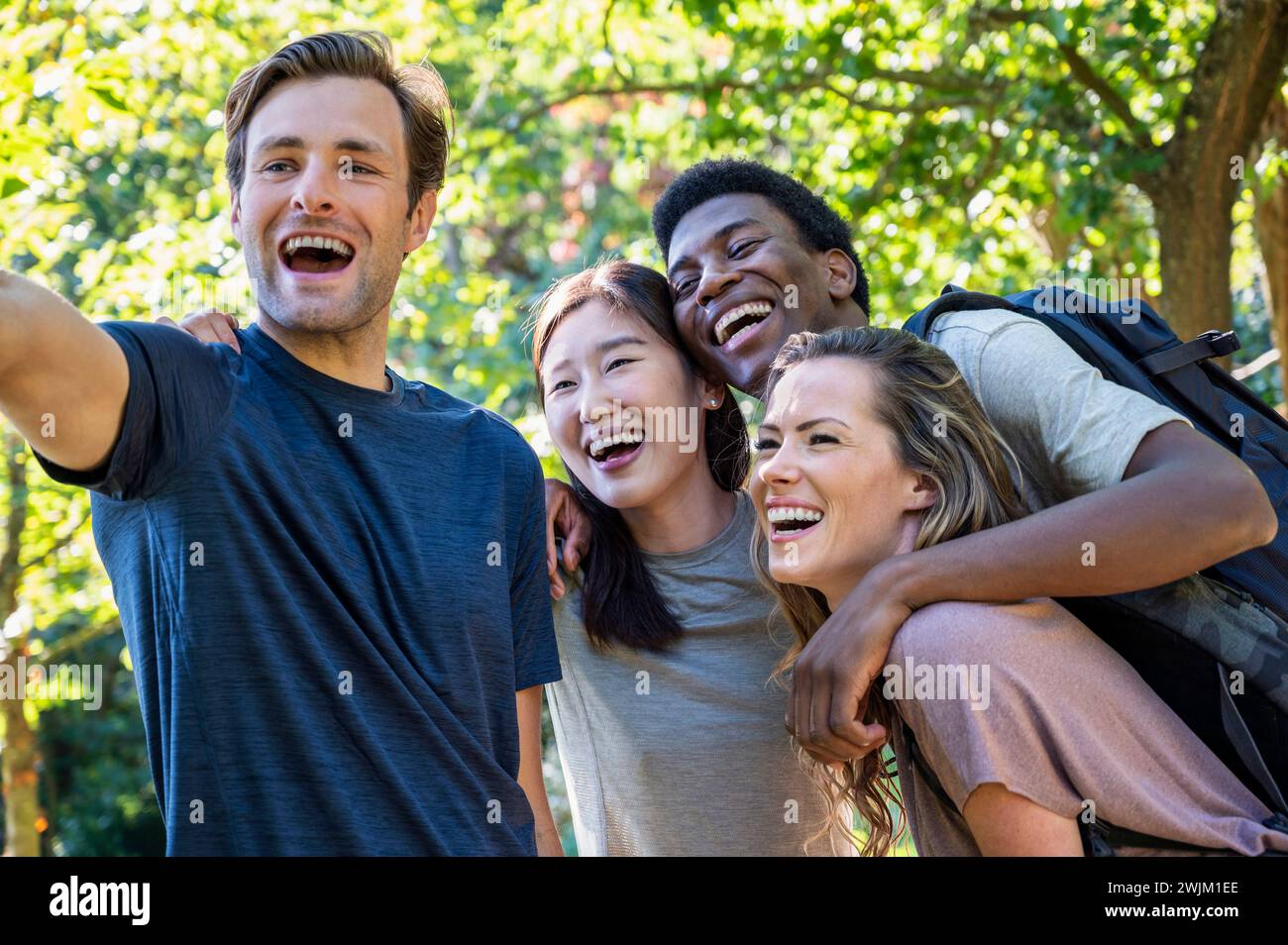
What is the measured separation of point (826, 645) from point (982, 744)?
0.36 metres

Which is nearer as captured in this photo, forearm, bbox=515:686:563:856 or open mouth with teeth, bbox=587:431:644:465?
forearm, bbox=515:686:563:856

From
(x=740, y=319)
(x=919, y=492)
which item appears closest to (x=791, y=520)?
(x=919, y=492)

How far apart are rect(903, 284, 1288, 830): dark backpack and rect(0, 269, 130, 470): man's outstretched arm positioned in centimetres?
164

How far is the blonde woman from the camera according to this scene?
2148 millimetres

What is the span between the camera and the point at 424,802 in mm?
2383

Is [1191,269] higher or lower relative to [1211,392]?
higher

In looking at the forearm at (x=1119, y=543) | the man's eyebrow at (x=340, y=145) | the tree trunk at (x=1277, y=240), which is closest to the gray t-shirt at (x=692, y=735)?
the forearm at (x=1119, y=543)

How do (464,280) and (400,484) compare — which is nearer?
(400,484)

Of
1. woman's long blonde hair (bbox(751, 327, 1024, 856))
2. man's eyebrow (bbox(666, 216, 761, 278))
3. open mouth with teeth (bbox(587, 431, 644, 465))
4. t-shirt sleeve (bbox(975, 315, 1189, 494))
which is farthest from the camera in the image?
man's eyebrow (bbox(666, 216, 761, 278))

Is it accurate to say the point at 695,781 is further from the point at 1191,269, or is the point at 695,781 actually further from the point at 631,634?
the point at 1191,269

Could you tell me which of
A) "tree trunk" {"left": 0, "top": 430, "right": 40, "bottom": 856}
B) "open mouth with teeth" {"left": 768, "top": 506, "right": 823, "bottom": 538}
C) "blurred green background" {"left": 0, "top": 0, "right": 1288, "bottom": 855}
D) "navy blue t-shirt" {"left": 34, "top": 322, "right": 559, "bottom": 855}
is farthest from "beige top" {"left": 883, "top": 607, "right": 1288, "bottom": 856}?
"tree trunk" {"left": 0, "top": 430, "right": 40, "bottom": 856}

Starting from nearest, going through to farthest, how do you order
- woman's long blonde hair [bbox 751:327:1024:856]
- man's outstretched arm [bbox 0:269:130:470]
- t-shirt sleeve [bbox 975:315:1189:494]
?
man's outstretched arm [bbox 0:269:130:470] → t-shirt sleeve [bbox 975:315:1189:494] → woman's long blonde hair [bbox 751:327:1024:856]

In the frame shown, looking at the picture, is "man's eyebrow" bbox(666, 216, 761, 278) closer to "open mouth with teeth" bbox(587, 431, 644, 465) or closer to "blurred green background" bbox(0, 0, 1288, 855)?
"open mouth with teeth" bbox(587, 431, 644, 465)
